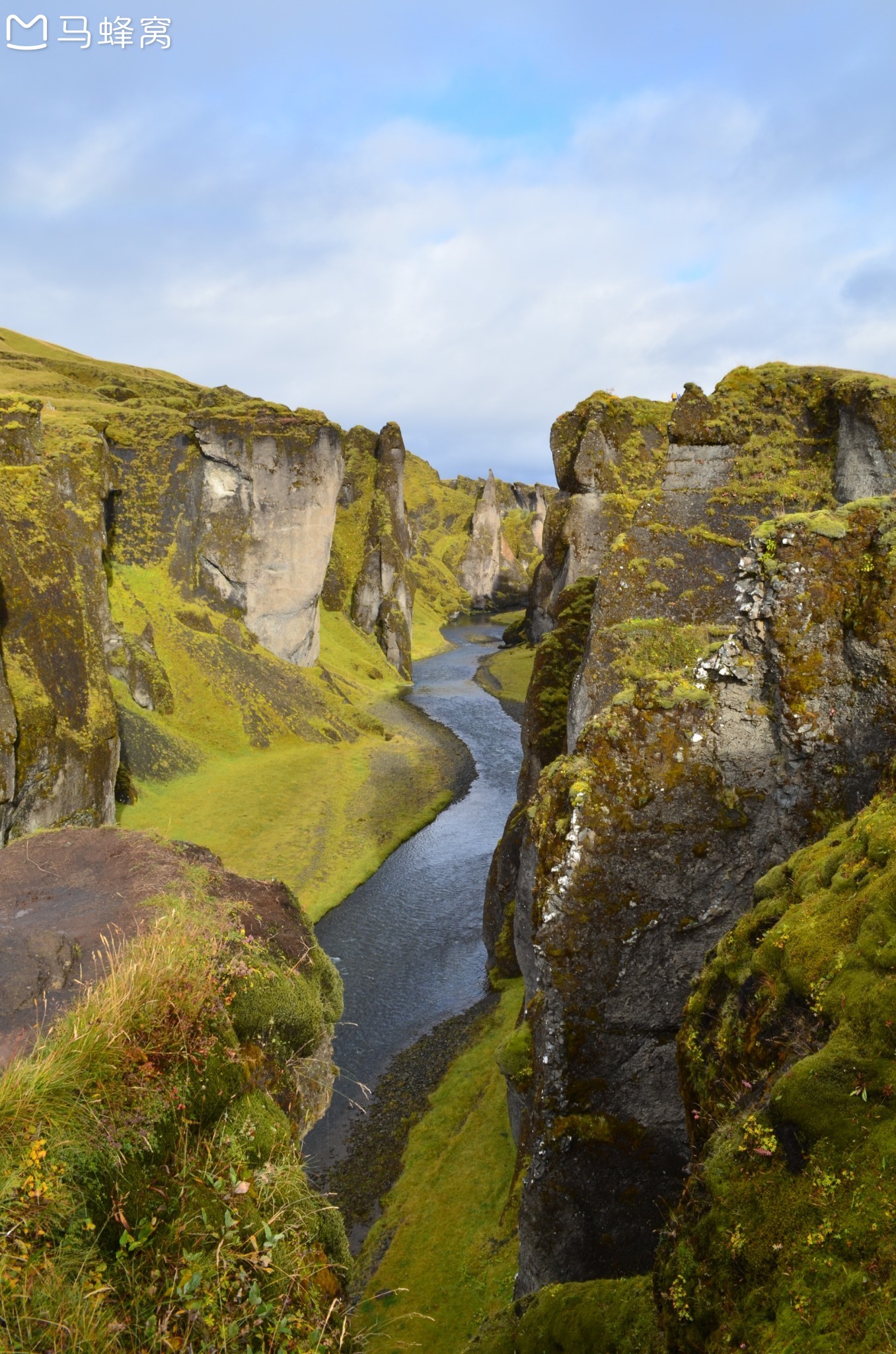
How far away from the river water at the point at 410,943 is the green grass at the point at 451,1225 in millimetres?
2326

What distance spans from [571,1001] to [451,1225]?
26.2ft

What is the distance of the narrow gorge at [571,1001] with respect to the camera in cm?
470

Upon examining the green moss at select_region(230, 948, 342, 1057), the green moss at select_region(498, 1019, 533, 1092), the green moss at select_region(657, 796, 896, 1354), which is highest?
the green moss at select_region(657, 796, 896, 1354)

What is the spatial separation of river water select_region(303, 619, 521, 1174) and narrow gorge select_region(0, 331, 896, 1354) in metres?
0.18

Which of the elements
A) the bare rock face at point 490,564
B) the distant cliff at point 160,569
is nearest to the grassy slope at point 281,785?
the distant cliff at point 160,569

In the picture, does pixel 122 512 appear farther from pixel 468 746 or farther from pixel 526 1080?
pixel 526 1080

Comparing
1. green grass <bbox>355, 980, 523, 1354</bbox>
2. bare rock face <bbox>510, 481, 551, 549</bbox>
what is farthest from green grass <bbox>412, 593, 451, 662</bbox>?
green grass <bbox>355, 980, 523, 1354</bbox>

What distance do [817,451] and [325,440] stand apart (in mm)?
43267

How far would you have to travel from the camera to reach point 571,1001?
32.7ft

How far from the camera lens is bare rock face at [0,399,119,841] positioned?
25.5 m

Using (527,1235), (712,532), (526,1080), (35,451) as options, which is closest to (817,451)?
(712,532)

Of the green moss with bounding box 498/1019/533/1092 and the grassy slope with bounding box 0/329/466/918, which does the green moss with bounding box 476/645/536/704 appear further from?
the green moss with bounding box 498/1019/533/1092

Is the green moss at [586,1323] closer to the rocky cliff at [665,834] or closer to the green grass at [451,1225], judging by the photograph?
the rocky cliff at [665,834]

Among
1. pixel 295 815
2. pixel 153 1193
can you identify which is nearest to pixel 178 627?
pixel 295 815
